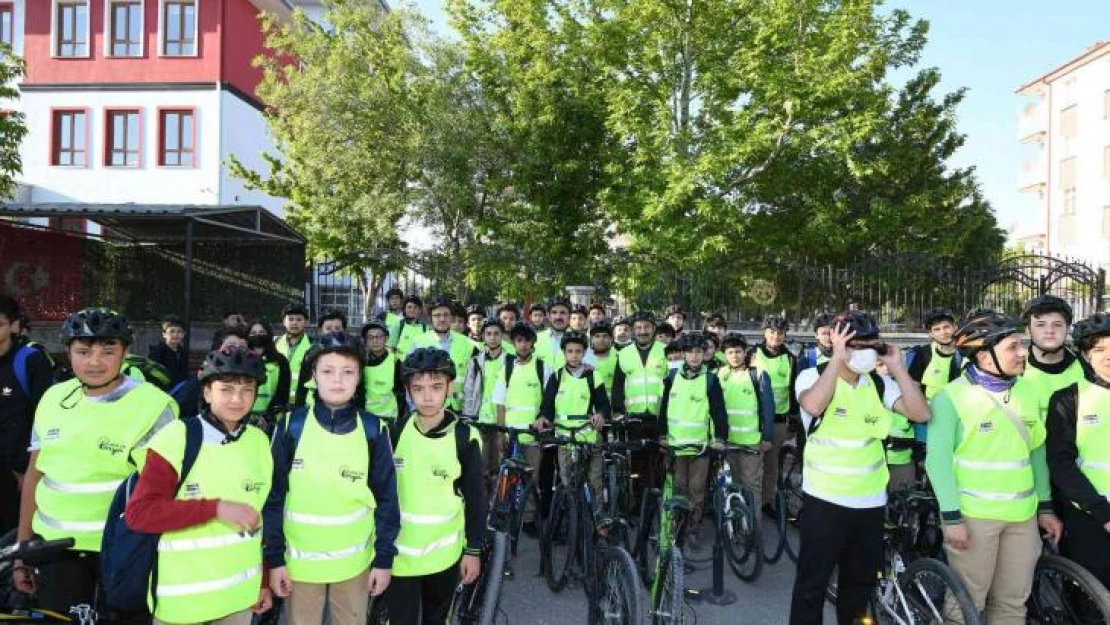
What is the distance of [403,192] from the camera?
19.3m

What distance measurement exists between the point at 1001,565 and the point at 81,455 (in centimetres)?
460

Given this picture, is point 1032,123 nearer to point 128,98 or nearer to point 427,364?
point 128,98

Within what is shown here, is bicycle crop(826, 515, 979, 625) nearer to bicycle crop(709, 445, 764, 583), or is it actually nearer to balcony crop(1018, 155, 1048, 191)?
bicycle crop(709, 445, 764, 583)

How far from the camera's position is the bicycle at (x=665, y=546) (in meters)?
4.35

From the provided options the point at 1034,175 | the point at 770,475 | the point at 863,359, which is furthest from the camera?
the point at 1034,175

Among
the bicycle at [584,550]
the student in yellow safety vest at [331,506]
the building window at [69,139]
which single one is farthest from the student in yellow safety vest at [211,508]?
the building window at [69,139]

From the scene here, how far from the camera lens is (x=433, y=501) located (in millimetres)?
3623

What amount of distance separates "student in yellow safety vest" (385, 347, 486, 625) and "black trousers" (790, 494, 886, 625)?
1781 mm

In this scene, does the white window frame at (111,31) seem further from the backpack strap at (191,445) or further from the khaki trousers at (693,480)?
the backpack strap at (191,445)

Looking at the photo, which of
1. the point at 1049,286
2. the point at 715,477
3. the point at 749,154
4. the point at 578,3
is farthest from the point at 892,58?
the point at 715,477

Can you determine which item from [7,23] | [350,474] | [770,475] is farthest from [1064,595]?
[7,23]

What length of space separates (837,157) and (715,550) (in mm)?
16017

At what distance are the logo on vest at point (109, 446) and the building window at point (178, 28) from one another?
26.1 m

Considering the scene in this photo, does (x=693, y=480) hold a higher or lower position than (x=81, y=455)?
lower
